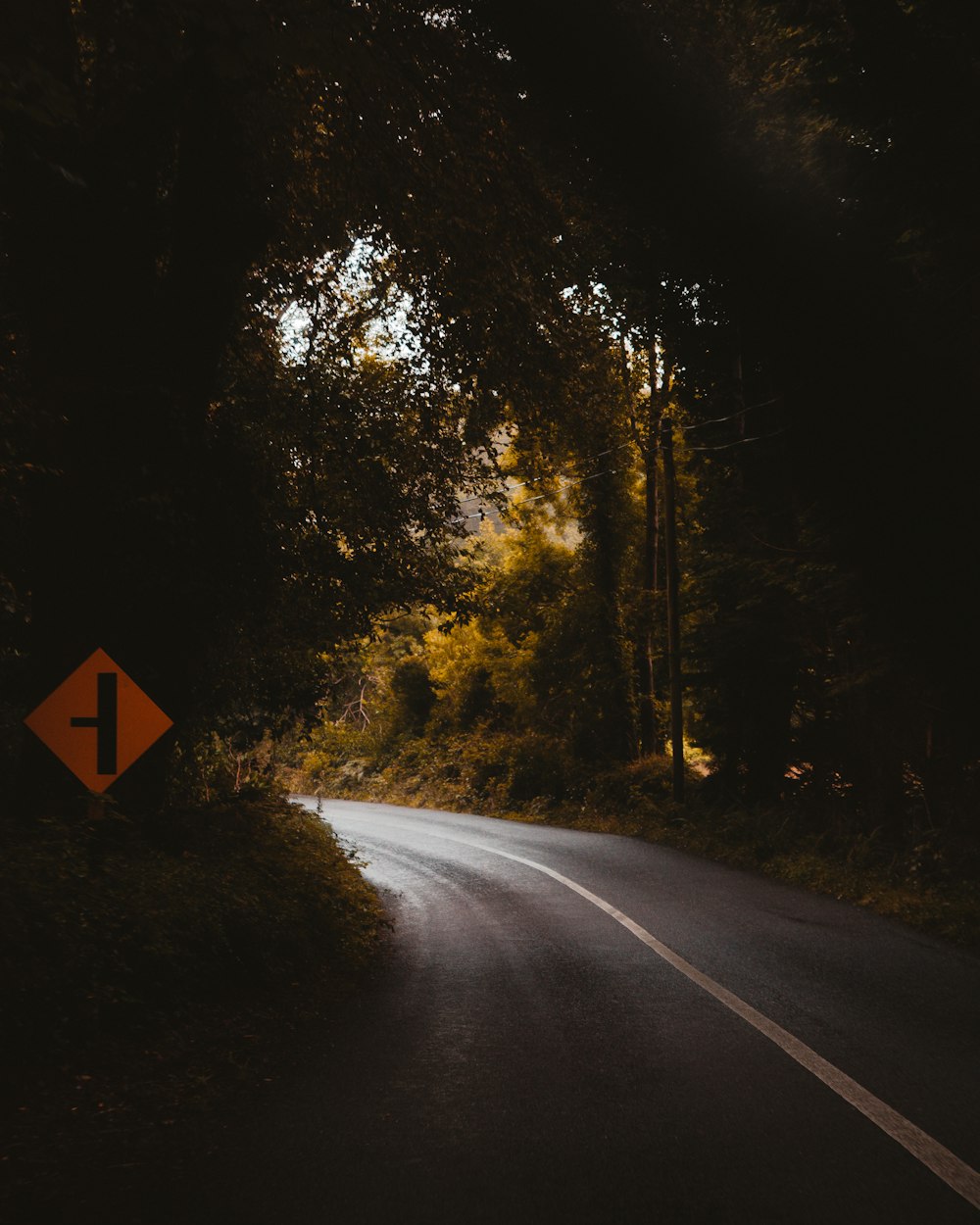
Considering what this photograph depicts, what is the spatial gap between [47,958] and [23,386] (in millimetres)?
4371

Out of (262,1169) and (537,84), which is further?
(537,84)

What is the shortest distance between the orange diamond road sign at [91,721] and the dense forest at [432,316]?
1055mm

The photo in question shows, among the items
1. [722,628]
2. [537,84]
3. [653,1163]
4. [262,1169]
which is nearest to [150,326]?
[537,84]

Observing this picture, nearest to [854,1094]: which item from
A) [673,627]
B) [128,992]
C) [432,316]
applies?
[128,992]

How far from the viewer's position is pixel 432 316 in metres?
11.1

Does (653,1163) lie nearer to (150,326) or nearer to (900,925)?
(900,925)

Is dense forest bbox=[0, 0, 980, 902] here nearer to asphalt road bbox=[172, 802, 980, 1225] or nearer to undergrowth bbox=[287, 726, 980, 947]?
undergrowth bbox=[287, 726, 980, 947]

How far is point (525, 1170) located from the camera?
3.85 m

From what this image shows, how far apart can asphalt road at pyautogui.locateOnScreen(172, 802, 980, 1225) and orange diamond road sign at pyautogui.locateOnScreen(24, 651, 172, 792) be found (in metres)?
2.40

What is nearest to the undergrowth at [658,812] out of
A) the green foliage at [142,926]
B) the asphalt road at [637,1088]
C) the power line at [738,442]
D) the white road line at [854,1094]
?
the asphalt road at [637,1088]

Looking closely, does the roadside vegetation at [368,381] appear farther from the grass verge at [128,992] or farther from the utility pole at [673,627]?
the utility pole at [673,627]

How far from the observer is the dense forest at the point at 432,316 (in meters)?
7.85

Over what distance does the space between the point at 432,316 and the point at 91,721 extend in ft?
21.0

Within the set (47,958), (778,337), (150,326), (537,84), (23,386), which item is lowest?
(47,958)
